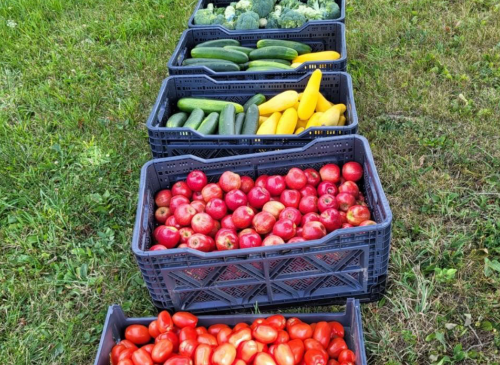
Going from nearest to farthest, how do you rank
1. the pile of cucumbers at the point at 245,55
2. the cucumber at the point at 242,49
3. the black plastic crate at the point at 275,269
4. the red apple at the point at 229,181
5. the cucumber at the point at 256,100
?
1. the black plastic crate at the point at 275,269
2. the red apple at the point at 229,181
3. the cucumber at the point at 256,100
4. the pile of cucumbers at the point at 245,55
5. the cucumber at the point at 242,49

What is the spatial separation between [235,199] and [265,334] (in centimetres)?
83

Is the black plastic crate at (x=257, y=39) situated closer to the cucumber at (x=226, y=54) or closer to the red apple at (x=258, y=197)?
the cucumber at (x=226, y=54)

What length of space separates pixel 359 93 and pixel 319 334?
2.62 metres

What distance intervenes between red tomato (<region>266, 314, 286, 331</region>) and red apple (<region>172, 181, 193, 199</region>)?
94 centimetres

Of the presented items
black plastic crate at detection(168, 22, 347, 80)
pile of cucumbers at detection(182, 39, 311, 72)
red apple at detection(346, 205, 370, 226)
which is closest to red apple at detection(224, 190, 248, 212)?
red apple at detection(346, 205, 370, 226)

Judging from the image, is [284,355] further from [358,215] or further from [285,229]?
[358,215]

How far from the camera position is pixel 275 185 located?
2.80 m

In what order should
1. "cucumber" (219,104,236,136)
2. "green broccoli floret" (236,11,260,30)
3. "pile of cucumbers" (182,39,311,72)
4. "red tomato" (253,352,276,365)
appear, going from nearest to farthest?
"red tomato" (253,352,276,365) < "cucumber" (219,104,236,136) < "pile of cucumbers" (182,39,311,72) < "green broccoli floret" (236,11,260,30)

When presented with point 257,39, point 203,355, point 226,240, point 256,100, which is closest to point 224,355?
point 203,355

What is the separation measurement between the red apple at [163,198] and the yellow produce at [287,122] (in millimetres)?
813

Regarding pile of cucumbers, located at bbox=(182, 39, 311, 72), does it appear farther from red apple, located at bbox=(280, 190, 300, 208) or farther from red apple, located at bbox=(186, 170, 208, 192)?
red apple, located at bbox=(280, 190, 300, 208)

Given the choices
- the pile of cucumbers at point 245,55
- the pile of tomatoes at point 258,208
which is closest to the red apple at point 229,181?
the pile of tomatoes at point 258,208

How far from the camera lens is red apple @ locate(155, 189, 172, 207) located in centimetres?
289

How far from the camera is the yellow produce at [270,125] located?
124 inches
